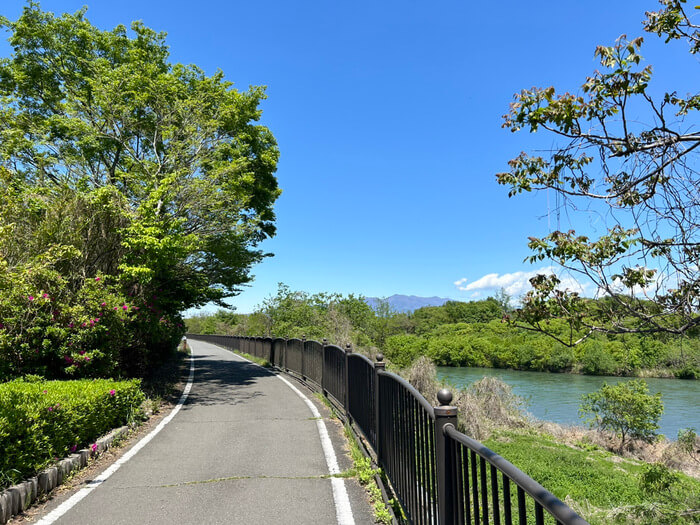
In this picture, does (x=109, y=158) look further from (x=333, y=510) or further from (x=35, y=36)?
(x=333, y=510)

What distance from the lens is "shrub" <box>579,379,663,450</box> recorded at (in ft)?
50.6

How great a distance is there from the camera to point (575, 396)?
29938mm

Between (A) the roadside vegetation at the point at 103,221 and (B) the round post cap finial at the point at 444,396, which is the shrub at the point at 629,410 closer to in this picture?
(A) the roadside vegetation at the point at 103,221

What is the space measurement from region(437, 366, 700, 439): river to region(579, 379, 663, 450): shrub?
9.93 feet

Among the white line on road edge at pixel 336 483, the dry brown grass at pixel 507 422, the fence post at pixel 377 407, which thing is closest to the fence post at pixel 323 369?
the white line on road edge at pixel 336 483

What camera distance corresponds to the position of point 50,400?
5.15m

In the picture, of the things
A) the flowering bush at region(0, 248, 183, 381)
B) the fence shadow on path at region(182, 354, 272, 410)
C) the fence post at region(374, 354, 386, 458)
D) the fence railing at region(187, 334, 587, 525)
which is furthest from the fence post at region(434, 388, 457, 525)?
the fence shadow on path at region(182, 354, 272, 410)

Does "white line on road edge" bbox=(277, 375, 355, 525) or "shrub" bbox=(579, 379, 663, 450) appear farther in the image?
"shrub" bbox=(579, 379, 663, 450)

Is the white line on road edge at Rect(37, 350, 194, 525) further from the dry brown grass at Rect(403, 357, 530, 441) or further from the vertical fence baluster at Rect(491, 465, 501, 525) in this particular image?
the dry brown grass at Rect(403, 357, 530, 441)

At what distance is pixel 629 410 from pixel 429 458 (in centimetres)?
1619

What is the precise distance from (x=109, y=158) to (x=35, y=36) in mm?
4937

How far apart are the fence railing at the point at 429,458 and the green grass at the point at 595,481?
62.3 inches

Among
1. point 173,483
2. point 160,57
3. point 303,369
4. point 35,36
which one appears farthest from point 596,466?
point 35,36

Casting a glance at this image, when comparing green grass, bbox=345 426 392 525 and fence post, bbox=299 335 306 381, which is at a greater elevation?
fence post, bbox=299 335 306 381
